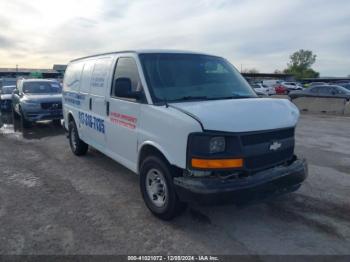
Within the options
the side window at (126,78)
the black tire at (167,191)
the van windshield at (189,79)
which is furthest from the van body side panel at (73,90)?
the black tire at (167,191)

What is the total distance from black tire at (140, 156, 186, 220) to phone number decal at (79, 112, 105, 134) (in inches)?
66.6

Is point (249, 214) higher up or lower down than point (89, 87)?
lower down

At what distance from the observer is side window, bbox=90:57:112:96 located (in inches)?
223

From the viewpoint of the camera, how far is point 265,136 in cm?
388

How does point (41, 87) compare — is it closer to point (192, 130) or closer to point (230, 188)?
point (192, 130)

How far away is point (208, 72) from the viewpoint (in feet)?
16.3

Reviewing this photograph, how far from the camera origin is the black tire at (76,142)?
7.54 meters

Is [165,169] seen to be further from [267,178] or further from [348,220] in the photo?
[348,220]

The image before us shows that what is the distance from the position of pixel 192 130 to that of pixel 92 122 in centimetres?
324

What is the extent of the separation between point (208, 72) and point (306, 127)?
28.2 ft

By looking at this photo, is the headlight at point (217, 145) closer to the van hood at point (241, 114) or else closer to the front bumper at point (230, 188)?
the van hood at point (241, 114)

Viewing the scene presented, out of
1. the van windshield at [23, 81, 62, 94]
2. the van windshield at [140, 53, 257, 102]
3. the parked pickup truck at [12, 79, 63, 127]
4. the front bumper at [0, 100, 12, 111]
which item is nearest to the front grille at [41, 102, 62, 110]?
the parked pickup truck at [12, 79, 63, 127]

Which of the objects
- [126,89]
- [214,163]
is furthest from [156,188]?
[126,89]

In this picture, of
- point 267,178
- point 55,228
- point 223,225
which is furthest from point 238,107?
point 55,228
